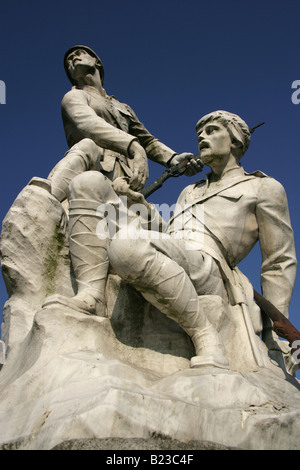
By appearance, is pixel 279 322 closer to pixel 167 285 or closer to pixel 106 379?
pixel 167 285

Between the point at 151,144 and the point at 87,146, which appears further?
the point at 151,144

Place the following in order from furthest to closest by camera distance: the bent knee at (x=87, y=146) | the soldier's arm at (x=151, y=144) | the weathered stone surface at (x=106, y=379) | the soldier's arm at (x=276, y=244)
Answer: the soldier's arm at (x=151, y=144), the bent knee at (x=87, y=146), the soldier's arm at (x=276, y=244), the weathered stone surface at (x=106, y=379)

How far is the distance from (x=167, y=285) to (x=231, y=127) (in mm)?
2030

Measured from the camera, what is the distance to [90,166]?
518cm

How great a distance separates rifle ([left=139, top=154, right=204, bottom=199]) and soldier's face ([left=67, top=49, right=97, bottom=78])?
59.4 inches

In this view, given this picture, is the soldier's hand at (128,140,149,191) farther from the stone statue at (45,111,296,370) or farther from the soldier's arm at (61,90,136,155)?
the stone statue at (45,111,296,370)

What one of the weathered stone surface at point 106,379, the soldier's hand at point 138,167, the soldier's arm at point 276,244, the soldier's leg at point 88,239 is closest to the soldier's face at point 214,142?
the soldier's arm at point 276,244

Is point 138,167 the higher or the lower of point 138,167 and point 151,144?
the lower

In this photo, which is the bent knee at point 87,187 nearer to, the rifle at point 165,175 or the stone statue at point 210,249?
the stone statue at point 210,249

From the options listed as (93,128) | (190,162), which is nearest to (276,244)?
(190,162)

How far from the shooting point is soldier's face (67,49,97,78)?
6336mm

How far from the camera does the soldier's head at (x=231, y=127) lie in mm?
4984

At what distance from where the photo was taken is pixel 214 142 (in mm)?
4941

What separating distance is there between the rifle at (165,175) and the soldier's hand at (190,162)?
5 cm
